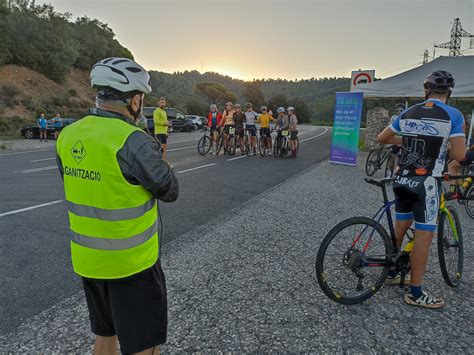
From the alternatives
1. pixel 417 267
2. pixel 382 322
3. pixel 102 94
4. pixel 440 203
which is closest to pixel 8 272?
pixel 102 94

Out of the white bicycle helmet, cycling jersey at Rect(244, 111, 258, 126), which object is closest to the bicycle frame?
the white bicycle helmet

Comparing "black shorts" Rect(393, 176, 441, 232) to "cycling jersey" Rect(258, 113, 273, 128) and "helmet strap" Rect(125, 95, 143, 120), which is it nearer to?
"helmet strap" Rect(125, 95, 143, 120)

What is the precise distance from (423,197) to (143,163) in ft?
8.13

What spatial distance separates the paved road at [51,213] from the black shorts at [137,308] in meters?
1.64

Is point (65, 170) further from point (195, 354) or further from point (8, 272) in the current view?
point (8, 272)

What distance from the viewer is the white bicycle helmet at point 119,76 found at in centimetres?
159

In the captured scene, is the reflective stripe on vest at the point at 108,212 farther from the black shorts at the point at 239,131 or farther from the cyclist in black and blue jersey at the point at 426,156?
the black shorts at the point at 239,131

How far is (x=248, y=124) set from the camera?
45.2 ft

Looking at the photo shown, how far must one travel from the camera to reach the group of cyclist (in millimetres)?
12744

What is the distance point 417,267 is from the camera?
2.96 meters

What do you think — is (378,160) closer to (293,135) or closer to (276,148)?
(293,135)

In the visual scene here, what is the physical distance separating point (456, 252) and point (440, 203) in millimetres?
778

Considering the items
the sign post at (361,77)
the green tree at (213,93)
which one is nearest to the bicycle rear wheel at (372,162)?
the sign post at (361,77)

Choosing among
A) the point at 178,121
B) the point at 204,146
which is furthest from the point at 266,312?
the point at 178,121
